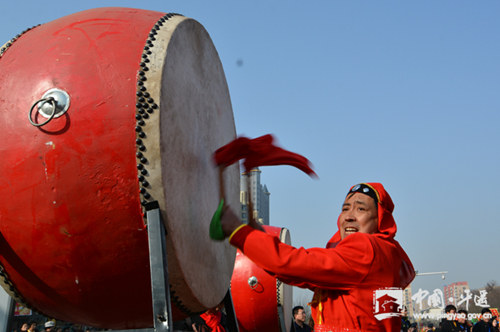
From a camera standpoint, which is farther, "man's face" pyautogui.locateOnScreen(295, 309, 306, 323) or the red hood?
"man's face" pyautogui.locateOnScreen(295, 309, 306, 323)

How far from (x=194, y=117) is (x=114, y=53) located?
558mm

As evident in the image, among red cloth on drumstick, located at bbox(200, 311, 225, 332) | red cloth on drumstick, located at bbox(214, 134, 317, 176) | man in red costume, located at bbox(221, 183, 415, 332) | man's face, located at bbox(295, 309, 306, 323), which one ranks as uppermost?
red cloth on drumstick, located at bbox(214, 134, 317, 176)

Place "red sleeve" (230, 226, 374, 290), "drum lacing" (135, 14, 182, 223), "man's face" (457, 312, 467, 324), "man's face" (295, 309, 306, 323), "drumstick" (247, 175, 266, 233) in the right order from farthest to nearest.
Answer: "man's face" (457, 312, 467, 324), "man's face" (295, 309, 306, 323), "drumstick" (247, 175, 266, 233), "drum lacing" (135, 14, 182, 223), "red sleeve" (230, 226, 374, 290)

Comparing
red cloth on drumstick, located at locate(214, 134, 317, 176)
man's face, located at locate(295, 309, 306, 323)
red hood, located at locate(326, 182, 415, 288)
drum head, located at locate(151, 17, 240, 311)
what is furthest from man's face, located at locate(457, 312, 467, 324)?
red cloth on drumstick, located at locate(214, 134, 317, 176)

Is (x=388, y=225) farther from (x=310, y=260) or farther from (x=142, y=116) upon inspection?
(x=142, y=116)

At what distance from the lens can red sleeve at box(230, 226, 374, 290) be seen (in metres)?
1.88

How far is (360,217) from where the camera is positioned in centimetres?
225

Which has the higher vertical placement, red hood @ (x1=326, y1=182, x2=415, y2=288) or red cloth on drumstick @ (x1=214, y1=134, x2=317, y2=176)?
red cloth on drumstick @ (x1=214, y1=134, x2=317, y2=176)

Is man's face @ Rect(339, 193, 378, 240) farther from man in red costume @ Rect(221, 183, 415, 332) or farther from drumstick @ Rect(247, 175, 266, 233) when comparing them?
drumstick @ Rect(247, 175, 266, 233)

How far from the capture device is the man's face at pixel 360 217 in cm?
224

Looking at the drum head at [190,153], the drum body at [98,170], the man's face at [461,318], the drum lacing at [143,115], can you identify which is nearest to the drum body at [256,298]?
the man's face at [461,318]

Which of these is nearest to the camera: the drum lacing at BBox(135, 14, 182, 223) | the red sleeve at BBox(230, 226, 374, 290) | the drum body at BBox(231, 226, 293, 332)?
the red sleeve at BBox(230, 226, 374, 290)

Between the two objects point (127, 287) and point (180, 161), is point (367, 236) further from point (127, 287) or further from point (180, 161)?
point (127, 287)

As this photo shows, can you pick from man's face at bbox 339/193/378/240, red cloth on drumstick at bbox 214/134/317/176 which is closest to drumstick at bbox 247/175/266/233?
red cloth on drumstick at bbox 214/134/317/176
